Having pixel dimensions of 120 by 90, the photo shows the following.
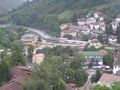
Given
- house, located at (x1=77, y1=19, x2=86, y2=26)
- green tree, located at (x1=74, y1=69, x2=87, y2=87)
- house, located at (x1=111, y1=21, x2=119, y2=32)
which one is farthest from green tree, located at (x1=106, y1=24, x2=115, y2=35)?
green tree, located at (x1=74, y1=69, x2=87, y2=87)

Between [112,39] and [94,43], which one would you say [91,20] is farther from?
[94,43]

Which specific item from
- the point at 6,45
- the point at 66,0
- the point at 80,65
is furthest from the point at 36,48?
the point at 66,0

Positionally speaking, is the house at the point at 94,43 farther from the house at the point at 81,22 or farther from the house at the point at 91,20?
the house at the point at 81,22

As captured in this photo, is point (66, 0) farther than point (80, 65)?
Yes

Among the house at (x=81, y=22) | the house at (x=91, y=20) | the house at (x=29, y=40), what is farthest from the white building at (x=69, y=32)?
the house at (x=91, y=20)

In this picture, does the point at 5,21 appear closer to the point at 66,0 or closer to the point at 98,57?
the point at 66,0

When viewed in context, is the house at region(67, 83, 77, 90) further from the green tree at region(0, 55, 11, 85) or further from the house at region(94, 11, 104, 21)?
the house at region(94, 11, 104, 21)
